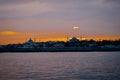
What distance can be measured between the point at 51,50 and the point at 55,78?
432 feet

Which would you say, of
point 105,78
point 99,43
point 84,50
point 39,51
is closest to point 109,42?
point 99,43

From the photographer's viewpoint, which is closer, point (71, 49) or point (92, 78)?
point (92, 78)

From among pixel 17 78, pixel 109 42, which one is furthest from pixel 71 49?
pixel 17 78

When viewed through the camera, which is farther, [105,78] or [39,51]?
[39,51]

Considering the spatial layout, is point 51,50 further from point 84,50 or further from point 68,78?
point 68,78

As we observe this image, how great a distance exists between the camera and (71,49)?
531 ft

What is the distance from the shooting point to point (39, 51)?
164m

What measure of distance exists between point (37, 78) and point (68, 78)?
3368mm

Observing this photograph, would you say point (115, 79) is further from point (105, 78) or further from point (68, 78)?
point (68, 78)

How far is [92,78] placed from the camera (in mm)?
32750

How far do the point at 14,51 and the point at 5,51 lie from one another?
754cm

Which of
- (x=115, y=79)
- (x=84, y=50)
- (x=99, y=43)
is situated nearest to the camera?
(x=115, y=79)

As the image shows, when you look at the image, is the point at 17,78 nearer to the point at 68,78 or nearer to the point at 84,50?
the point at 68,78

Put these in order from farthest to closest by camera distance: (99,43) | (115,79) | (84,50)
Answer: (99,43) → (84,50) → (115,79)
